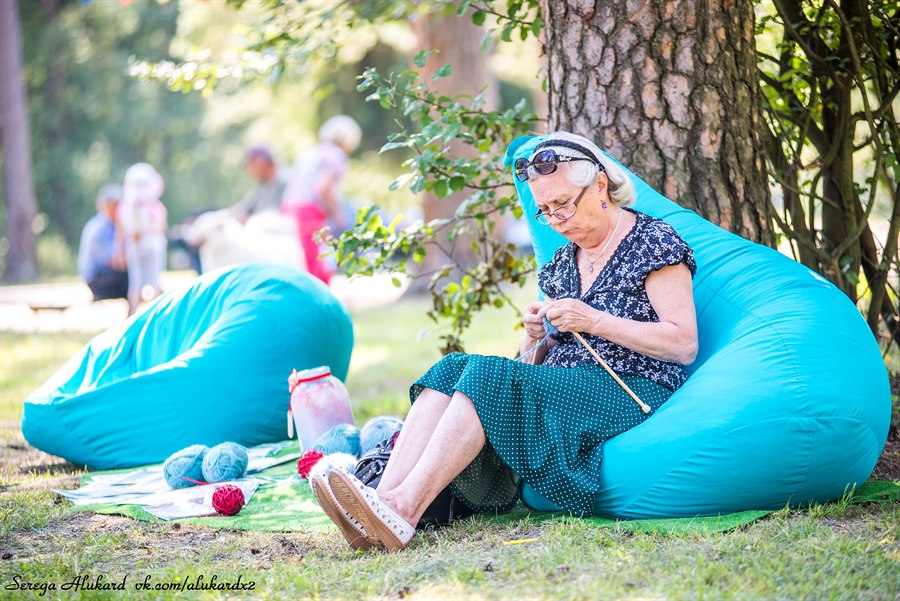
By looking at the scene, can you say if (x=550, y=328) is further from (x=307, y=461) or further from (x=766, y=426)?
(x=307, y=461)

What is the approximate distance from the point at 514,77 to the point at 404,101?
52.0 feet

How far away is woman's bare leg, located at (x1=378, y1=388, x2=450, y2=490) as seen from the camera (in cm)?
273

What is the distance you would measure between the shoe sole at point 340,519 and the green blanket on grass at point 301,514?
42 centimetres

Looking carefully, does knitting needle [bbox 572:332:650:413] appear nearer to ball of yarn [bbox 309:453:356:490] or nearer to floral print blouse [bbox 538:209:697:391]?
floral print blouse [bbox 538:209:697:391]

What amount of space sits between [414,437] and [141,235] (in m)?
6.96

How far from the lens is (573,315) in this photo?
9.27 feet

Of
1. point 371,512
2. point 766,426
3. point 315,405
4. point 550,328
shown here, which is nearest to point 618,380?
point 550,328

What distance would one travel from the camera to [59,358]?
7293 millimetres

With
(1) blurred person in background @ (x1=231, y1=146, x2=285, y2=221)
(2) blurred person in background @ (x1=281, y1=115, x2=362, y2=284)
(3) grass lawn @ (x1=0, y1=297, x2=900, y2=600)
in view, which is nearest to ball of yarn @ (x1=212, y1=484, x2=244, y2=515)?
(3) grass lawn @ (x1=0, y1=297, x2=900, y2=600)

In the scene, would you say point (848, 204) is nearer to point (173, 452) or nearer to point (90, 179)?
point (173, 452)

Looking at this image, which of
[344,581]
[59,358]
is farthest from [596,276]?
[59,358]

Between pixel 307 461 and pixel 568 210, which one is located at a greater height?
pixel 568 210

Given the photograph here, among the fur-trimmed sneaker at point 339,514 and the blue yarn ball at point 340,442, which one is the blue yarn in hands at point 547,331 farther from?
the blue yarn ball at point 340,442

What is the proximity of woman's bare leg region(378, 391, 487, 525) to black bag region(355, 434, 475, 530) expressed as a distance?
17 centimetres
